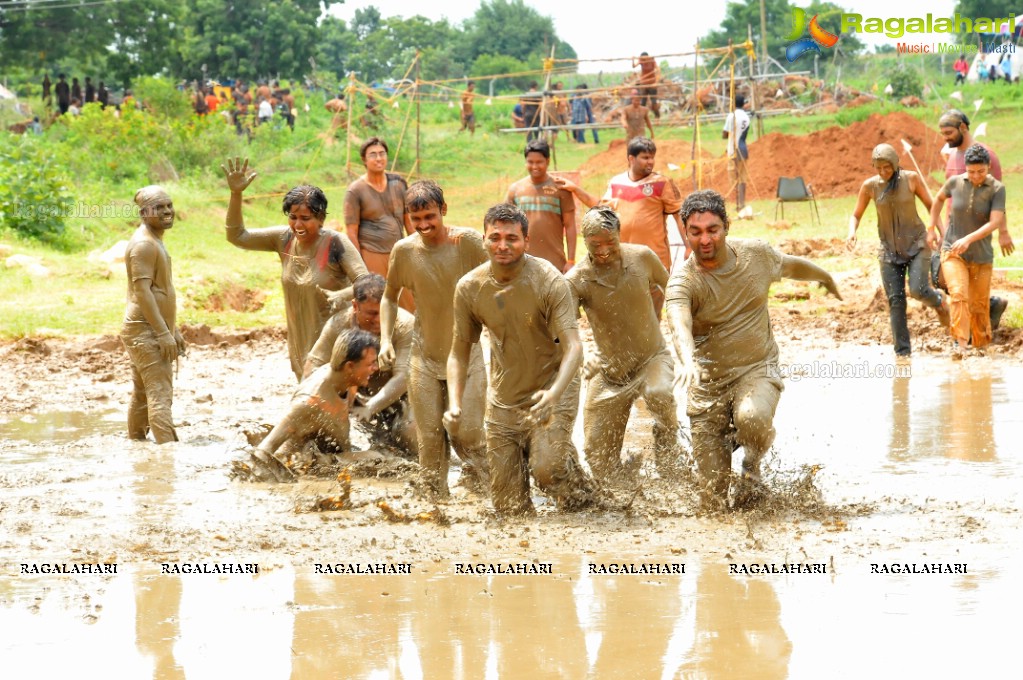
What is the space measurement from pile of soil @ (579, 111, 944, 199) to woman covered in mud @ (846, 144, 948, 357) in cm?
1282

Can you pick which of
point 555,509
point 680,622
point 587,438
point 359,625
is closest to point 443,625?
point 359,625

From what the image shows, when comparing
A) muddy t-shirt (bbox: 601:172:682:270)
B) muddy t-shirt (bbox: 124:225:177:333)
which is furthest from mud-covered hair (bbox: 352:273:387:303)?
muddy t-shirt (bbox: 601:172:682:270)

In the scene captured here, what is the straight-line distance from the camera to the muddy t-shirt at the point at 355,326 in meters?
7.47

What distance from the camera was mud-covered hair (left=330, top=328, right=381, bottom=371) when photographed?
722cm

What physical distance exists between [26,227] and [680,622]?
14.0m

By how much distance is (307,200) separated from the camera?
7.75m

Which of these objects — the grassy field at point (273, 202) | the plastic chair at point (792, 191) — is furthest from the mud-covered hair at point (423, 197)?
the plastic chair at point (792, 191)

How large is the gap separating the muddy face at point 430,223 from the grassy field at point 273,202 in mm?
6633

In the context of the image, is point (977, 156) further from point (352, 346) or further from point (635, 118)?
point (635, 118)

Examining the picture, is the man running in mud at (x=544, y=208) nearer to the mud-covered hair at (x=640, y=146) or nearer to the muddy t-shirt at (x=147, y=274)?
the mud-covered hair at (x=640, y=146)

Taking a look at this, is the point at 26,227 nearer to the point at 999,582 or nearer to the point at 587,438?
the point at 587,438

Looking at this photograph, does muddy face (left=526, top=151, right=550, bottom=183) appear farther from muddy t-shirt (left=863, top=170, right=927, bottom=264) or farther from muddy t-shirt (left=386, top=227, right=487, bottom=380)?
muddy t-shirt (left=863, top=170, right=927, bottom=264)

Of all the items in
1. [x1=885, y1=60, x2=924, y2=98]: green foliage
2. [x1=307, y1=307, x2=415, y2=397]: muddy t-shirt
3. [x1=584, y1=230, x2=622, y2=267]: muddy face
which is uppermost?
[x1=885, y1=60, x2=924, y2=98]: green foliage

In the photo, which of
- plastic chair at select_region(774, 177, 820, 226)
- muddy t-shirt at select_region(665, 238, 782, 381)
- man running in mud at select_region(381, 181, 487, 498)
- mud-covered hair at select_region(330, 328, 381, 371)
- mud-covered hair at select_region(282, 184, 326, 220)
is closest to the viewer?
muddy t-shirt at select_region(665, 238, 782, 381)
